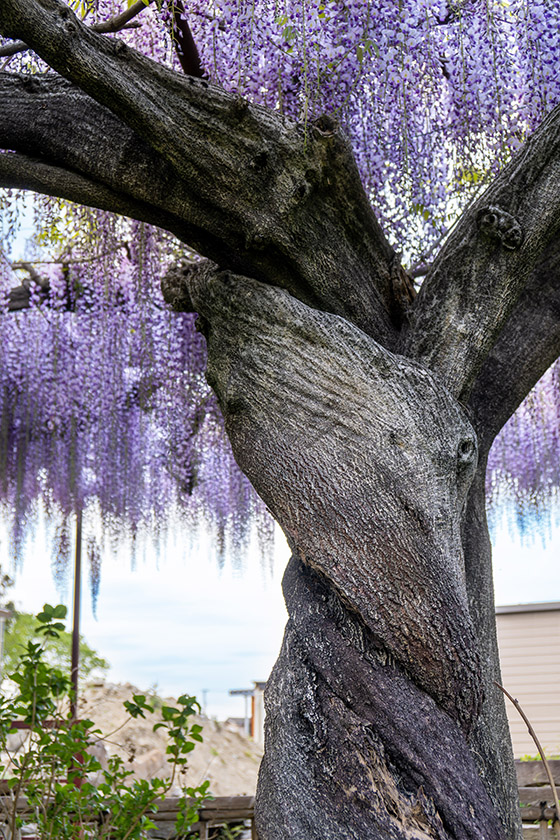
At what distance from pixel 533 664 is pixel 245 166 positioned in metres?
5.20

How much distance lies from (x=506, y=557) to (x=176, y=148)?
17.2 feet

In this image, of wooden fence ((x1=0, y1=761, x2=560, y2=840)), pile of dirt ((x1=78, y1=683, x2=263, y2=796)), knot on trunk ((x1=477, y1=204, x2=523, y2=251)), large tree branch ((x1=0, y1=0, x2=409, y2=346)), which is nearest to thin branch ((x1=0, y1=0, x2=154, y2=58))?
large tree branch ((x1=0, y1=0, x2=409, y2=346))

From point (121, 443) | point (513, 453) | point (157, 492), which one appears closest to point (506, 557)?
point (513, 453)

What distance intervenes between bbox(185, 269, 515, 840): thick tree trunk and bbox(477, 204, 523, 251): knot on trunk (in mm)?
457

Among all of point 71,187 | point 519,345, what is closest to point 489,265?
point 519,345

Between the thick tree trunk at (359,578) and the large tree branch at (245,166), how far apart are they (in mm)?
175

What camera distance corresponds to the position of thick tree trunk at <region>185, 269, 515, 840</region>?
5.68 ft

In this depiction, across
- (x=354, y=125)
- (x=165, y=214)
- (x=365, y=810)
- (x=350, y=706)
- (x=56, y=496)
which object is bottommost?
(x=365, y=810)

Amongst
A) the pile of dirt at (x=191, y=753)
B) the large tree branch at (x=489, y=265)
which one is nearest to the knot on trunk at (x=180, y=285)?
the large tree branch at (x=489, y=265)

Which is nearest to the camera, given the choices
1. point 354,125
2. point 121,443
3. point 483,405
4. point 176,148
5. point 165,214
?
A: point 176,148

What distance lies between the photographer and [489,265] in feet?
7.46

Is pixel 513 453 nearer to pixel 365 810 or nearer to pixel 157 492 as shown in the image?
pixel 157 492

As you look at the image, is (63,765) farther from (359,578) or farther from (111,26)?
(111,26)

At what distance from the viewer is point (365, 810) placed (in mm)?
A: 1678
